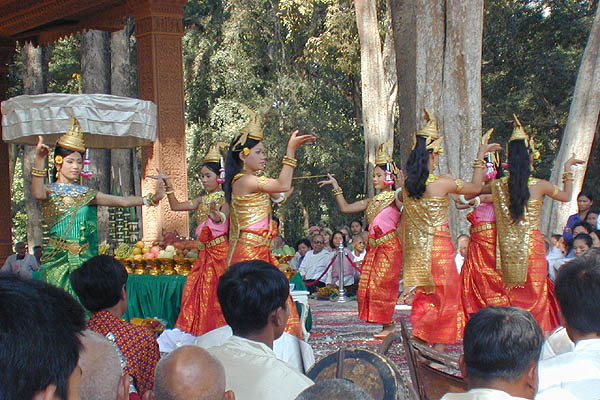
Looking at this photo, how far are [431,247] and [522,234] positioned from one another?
2.74 ft

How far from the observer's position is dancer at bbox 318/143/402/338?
23.7 feet

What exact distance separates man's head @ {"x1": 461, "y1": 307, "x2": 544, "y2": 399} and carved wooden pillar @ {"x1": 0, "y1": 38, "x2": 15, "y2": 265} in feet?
40.9

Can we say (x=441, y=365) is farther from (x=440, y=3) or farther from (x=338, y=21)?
(x=338, y=21)

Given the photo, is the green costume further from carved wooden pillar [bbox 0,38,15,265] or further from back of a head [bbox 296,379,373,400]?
carved wooden pillar [bbox 0,38,15,265]

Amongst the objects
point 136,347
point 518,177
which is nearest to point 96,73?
point 518,177

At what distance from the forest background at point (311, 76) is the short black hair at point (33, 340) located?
14.9 m

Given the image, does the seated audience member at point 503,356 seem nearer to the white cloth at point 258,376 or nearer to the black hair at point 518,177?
the white cloth at point 258,376

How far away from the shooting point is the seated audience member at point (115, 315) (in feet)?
10.6

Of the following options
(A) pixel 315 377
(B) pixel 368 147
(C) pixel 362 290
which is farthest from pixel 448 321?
(B) pixel 368 147

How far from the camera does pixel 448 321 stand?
21.1ft

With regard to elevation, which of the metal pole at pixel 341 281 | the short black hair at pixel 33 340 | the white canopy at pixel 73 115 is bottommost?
the metal pole at pixel 341 281

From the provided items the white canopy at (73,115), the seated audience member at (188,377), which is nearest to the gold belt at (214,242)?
the white canopy at (73,115)

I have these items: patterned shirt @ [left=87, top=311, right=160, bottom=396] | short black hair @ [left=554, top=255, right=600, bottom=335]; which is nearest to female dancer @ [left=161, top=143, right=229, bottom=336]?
patterned shirt @ [left=87, top=311, right=160, bottom=396]

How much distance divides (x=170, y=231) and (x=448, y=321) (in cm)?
444
